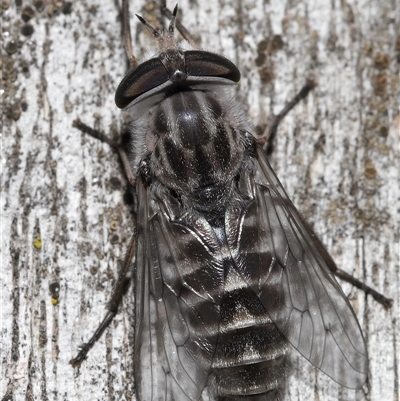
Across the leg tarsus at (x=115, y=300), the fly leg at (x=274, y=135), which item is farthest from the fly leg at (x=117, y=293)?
the fly leg at (x=274, y=135)

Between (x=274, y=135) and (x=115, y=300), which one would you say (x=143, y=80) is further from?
(x=115, y=300)

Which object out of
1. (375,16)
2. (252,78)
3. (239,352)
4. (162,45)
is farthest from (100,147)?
(375,16)

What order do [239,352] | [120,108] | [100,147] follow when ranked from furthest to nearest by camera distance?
[100,147] < [120,108] < [239,352]

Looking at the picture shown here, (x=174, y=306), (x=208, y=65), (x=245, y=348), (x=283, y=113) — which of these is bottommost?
(x=245, y=348)

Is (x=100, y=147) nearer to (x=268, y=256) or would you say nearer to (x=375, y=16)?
(x=268, y=256)

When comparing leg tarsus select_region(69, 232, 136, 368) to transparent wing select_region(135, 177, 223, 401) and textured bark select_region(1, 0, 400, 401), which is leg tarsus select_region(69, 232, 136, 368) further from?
transparent wing select_region(135, 177, 223, 401)

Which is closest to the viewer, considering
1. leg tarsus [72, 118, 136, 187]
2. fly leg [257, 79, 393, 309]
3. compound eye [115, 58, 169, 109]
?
compound eye [115, 58, 169, 109]

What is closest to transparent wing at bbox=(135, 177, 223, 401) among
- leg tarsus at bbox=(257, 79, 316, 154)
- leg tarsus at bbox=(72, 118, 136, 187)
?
leg tarsus at bbox=(72, 118, 136, 187)

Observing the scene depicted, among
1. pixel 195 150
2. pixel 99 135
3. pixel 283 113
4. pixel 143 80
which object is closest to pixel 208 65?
pixel 143 80
